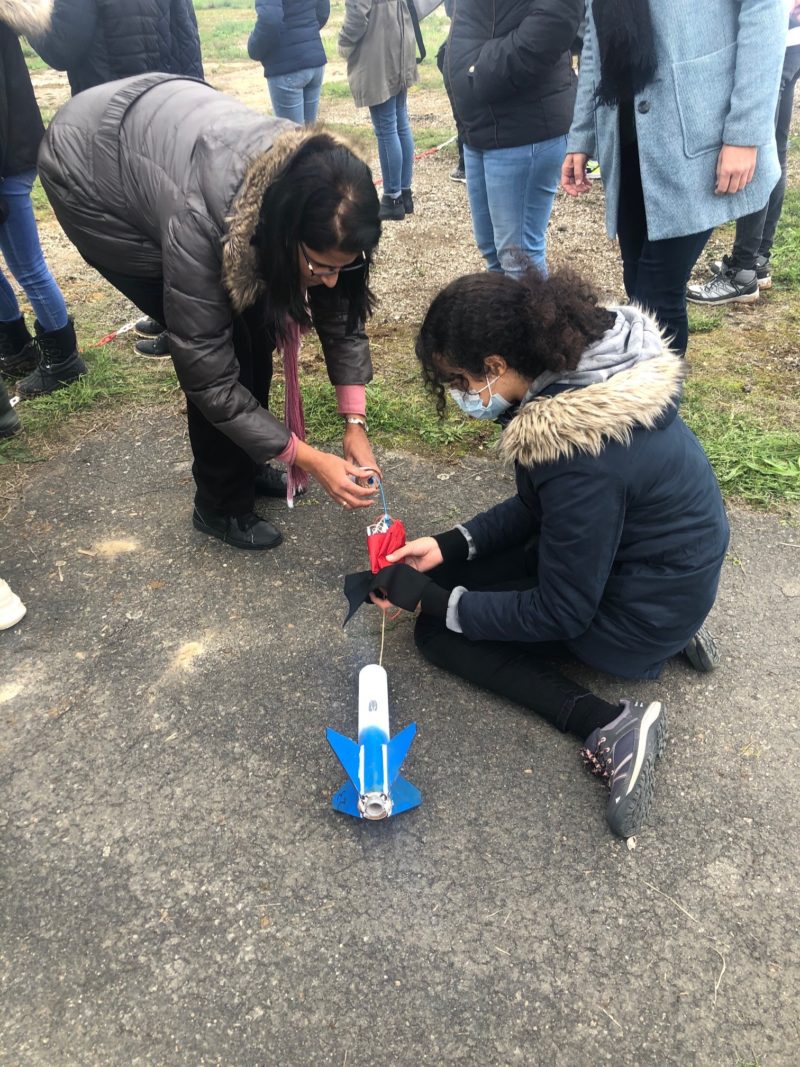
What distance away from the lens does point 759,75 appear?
8.28 ft

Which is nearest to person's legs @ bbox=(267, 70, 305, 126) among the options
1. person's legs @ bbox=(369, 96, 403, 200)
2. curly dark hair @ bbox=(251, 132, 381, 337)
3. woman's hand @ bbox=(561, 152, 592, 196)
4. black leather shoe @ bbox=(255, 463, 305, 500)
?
person's legs @ bbox=(369, 96, 403, 200)

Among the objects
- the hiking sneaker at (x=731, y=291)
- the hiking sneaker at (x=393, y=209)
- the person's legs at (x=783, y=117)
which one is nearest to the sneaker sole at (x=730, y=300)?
the hiking sneaker at (x=731, y=291)

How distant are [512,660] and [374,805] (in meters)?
0.57

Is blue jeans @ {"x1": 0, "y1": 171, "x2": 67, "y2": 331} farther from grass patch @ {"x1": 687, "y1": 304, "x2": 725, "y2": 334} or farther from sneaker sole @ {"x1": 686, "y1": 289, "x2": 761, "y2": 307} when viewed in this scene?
sneaker sole @ {"x1": 686, "y1": 289, "x2": 761, "y2": 307}

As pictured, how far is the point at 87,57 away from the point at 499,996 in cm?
396

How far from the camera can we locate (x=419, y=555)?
2.36 m

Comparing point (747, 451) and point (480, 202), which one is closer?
point (747, 451)

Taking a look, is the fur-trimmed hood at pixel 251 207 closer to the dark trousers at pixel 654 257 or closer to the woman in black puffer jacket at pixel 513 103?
the woman in black puffer jacket at pixel 513 103

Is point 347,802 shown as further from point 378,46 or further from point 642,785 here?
point 378,46

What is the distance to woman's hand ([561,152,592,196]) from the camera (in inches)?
124

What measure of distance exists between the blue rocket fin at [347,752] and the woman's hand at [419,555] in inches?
20.6

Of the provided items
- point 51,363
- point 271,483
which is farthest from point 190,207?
point 51,363

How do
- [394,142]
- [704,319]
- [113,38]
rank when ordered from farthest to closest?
[394,142] < [704,319] < [113,38]

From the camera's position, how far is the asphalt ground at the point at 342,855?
5.41 ft
